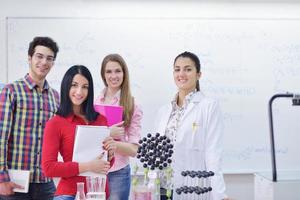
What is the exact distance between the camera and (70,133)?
5.20ft

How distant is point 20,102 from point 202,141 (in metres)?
1.02

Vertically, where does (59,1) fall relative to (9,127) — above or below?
above

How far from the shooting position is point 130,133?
2076 millimetres

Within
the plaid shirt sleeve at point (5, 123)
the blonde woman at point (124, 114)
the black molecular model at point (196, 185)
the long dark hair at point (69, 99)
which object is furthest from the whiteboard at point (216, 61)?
the black molecular model at point (196, 185)

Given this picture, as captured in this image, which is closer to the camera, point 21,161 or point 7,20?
point 21,161

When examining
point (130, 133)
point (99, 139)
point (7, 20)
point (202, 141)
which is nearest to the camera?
point (99, 139)

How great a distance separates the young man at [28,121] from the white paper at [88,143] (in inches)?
20.4

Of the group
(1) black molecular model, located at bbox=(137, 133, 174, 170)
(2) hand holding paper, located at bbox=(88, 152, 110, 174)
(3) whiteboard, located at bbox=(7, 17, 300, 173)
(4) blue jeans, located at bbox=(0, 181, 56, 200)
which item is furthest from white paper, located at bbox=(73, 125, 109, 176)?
(3) whiteboard, located at bbox=(7, 17, 300, 173)

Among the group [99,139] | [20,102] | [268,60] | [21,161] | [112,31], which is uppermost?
[112,31]

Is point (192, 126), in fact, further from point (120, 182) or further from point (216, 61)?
point (216, 61)

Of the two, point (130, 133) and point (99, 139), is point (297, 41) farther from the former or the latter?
point (99, 139)

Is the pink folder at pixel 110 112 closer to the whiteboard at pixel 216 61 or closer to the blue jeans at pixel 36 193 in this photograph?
the blue jeans at pixel 36 193

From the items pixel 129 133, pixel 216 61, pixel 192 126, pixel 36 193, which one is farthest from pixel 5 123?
pixel 216 61

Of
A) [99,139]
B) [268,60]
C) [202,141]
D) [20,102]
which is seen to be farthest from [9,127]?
[268,60]
